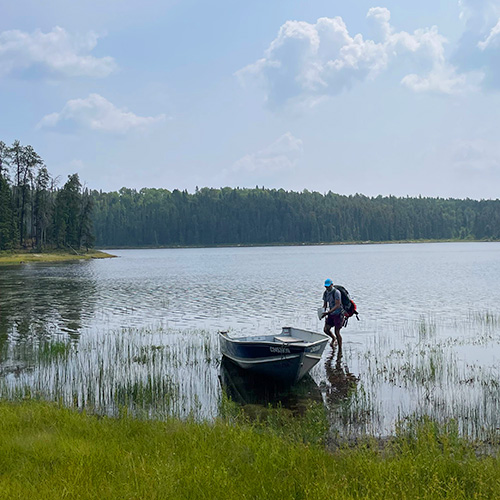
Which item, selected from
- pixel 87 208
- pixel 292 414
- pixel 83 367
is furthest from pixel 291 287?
pixel 87 208

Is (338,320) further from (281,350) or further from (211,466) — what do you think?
(211,466)

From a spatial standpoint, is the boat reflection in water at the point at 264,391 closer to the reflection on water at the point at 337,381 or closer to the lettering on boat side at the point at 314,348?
the reflection on water at the point at 337,381

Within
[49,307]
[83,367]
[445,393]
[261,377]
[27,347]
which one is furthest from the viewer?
[49,307]

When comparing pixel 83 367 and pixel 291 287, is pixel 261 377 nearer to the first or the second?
pixel 83 367

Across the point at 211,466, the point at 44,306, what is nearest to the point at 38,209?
the point at 44,306

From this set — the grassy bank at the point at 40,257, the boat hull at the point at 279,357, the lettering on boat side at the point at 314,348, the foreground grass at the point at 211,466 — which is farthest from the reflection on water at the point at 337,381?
the grassy bank at the point at 40,257

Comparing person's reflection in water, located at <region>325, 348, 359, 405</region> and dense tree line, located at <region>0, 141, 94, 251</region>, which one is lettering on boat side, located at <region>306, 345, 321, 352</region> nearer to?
person's reflection in water, located at <region>325, 348, 359, 405</region>

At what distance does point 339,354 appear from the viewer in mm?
19359

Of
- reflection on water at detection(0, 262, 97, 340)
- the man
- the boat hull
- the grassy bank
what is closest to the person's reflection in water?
the boat hull

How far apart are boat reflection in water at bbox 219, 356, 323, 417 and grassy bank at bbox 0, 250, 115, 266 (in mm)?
80546

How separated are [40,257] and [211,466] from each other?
98640 millimetres

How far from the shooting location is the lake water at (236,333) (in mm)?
13055

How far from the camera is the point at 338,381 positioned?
15.7 m

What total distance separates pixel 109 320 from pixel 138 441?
2101 cm
